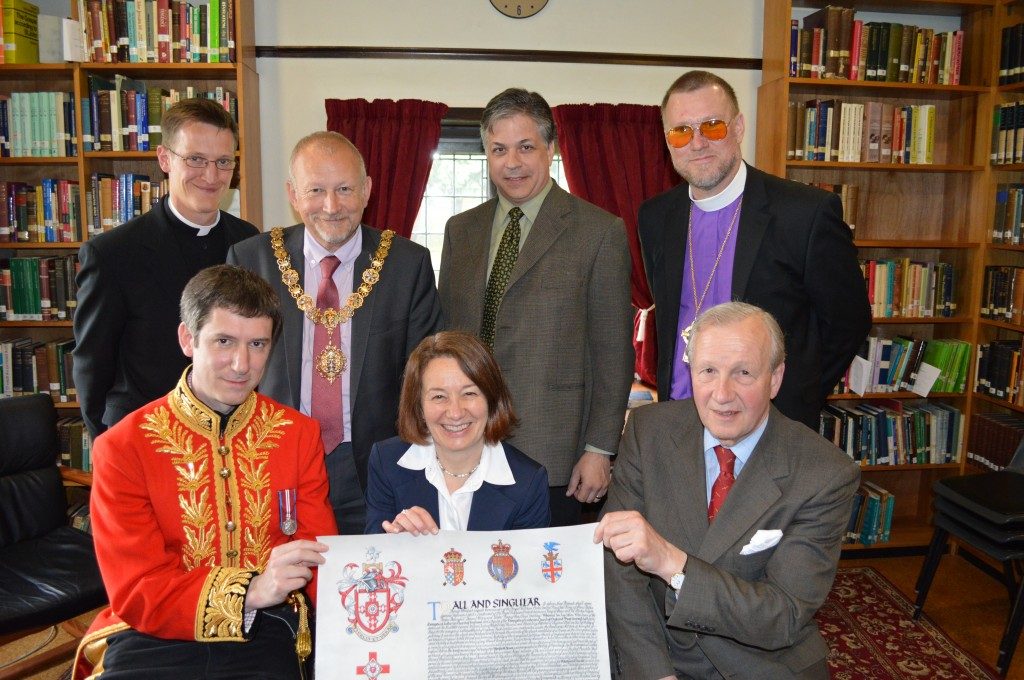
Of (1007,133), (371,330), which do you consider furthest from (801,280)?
(1007,133)

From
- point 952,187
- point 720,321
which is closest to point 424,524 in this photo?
point 720,321

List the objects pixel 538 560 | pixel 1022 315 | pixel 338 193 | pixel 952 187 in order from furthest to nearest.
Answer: pixel 952 187
pixel 1022 315
pixel 338 193
pixel 538 560

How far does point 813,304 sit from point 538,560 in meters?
1.67

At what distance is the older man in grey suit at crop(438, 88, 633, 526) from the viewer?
2.77 metres

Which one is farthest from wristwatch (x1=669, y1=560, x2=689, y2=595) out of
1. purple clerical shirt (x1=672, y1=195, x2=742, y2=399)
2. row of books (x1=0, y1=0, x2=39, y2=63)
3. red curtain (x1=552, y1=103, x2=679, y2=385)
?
row of books (x1=0, y1=0, x2=39, y2=63)

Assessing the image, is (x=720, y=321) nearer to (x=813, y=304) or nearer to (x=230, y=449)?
(x=813, y=304)

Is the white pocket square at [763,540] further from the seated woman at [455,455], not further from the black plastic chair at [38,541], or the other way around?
the black plastic chair at [38,541]

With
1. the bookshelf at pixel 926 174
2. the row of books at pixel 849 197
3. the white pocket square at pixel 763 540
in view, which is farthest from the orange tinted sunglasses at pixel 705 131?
the row of books at pixel 849 197

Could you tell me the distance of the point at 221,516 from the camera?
2031mm

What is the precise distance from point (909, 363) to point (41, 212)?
5453 mm

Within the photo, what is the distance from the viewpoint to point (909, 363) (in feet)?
16.4

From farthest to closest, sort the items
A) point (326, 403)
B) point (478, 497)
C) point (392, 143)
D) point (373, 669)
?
point (392, 143)
point (326, 403)
point (478, 497)
point (373, 669)

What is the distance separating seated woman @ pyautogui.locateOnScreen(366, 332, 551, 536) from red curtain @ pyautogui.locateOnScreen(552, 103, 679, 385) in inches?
121

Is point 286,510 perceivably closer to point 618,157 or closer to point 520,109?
point 520,109
